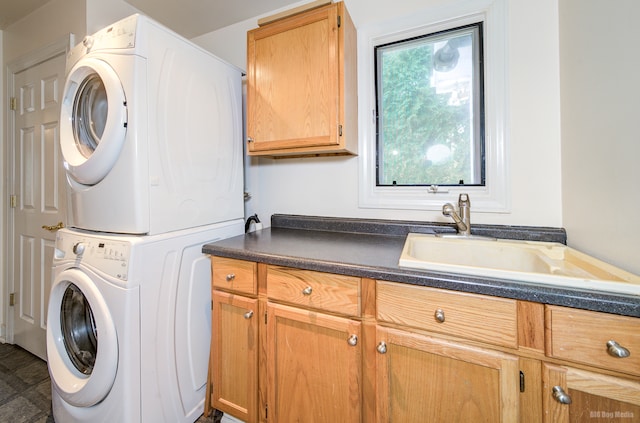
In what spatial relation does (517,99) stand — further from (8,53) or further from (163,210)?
(8,53)

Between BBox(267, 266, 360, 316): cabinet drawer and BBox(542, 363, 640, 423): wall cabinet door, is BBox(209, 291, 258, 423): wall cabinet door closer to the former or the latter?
BBox(267, 266, 360, 316): cabinet drawer

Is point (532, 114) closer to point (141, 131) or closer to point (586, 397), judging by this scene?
point (586, 397)

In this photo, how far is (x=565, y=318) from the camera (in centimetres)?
70

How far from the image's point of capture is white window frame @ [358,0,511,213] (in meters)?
1.31

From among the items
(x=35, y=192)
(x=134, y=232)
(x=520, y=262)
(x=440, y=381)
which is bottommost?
(x=440, y=381)

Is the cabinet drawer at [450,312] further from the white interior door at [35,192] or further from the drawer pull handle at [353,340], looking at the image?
the white interior door at [35,192]

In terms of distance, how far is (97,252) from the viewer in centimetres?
115

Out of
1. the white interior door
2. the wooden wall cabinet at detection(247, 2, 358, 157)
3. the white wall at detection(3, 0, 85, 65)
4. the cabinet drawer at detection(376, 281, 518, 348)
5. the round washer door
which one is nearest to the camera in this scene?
the cabinet drawer at detection(376, 281, 518, 348)

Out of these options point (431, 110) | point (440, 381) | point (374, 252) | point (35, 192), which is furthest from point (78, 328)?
point (431, 110)

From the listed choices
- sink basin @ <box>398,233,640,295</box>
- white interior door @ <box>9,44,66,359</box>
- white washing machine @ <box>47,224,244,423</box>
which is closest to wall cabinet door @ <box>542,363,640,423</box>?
sink basin @ <box>398,233,640,295</box>

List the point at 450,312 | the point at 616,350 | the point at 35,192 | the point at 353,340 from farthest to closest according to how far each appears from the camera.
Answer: the point at 35,192, the point at 353,340, the point at 450,312, the point at 616,350

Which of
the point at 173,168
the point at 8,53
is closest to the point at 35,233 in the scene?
the point at 8,53

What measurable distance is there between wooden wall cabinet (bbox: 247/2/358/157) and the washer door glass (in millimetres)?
1165

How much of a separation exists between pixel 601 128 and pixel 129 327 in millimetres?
1925
